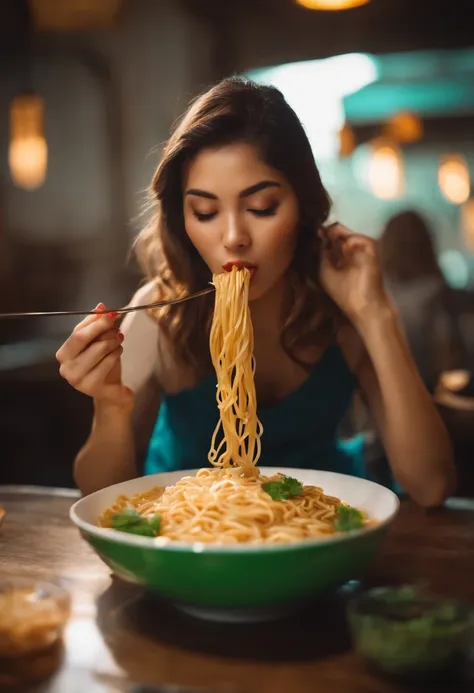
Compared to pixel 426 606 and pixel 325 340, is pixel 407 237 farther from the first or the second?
pixel 426 606

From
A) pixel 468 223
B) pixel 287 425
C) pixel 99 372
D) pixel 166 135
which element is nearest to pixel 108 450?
pixel 99 372

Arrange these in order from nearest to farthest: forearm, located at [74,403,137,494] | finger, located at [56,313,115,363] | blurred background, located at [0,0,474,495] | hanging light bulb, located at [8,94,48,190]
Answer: finger, located at [56,313,115,363]
forearm, located at [74,403,137,494]
blurred background, located at [0,0,474,495]
hanging light bulb, located at [8,94,48,190]

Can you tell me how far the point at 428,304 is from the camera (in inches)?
102

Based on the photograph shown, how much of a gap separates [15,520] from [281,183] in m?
0.96

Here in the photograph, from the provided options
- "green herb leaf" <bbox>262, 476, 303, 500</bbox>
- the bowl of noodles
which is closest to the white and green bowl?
the bowl of noodles

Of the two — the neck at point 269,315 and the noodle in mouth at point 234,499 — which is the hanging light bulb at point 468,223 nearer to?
the neck at point 269,315

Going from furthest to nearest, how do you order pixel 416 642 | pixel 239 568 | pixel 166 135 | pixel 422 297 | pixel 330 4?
pixel 422 297
pixel 330 4
pixel 166 135
pixel 239 568
pixel 416 642

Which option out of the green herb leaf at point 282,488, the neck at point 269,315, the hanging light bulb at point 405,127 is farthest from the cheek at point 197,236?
the hanging light bulb at point 405,127

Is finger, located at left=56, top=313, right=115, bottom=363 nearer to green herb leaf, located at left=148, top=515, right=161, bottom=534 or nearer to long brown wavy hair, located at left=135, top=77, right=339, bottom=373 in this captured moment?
long brown wavy hair, located at left=135, top=77, right=339, bottom=373

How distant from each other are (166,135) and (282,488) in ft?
3.25

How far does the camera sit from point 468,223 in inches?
104

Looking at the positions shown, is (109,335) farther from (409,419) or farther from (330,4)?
(330,4)

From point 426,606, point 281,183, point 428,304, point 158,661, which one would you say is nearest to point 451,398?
point 428,304

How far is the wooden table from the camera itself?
40.5 inches
